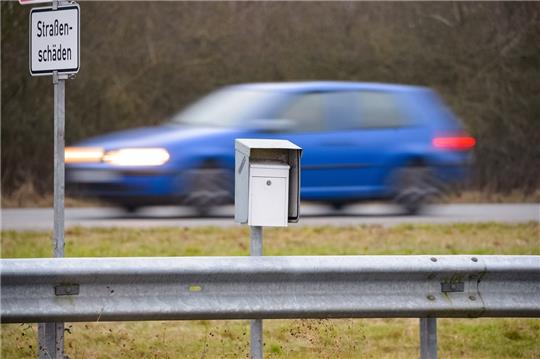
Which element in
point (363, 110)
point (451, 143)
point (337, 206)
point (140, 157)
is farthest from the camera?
point (337, 206)

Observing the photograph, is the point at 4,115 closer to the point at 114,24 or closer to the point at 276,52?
the point at 114,24

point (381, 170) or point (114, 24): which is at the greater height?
point (114, 24)

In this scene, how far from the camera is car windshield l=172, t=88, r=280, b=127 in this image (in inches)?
495

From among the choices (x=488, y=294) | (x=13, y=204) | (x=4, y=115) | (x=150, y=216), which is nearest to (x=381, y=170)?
(x=150, y=216)

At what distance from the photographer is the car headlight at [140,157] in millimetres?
12023

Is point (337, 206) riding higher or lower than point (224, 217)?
higher

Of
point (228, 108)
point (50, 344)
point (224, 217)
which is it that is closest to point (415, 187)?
point (224, 217)

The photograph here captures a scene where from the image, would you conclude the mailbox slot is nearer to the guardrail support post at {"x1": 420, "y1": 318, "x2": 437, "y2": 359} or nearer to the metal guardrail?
the metal guardrail

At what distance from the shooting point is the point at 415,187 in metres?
13.0

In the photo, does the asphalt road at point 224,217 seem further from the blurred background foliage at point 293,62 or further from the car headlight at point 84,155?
the blurred background foliage at point 293,62

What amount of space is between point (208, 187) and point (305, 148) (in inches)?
49.7

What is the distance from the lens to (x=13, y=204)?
1622 cm

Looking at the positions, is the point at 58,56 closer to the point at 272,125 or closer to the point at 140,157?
the point at 140,157

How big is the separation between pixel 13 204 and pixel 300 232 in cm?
660
